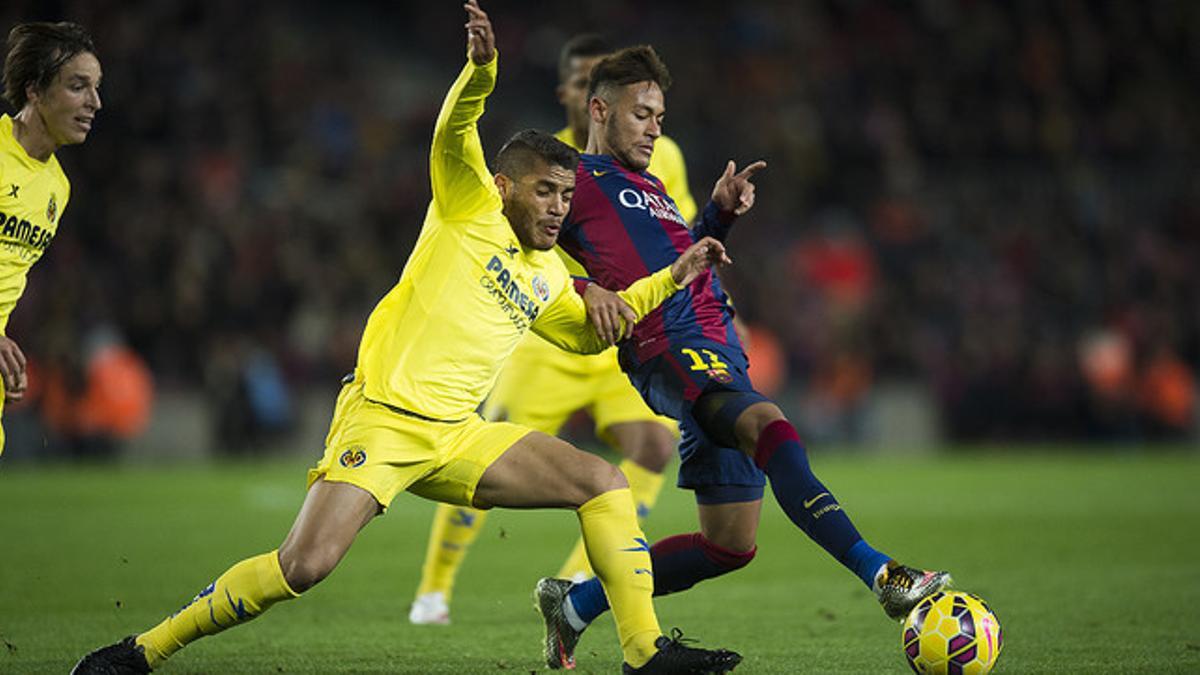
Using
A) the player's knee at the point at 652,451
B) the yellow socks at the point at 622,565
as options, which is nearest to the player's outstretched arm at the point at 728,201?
the yellow socks at the point at 622,565

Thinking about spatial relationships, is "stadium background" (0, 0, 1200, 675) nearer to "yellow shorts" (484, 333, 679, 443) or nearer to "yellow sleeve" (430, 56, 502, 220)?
"yellow shorts" (484, 333, 679, 443)

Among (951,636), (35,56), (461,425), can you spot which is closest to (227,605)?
(461,425)

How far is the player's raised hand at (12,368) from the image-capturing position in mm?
5617

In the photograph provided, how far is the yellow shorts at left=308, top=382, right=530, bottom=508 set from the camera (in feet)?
18.0

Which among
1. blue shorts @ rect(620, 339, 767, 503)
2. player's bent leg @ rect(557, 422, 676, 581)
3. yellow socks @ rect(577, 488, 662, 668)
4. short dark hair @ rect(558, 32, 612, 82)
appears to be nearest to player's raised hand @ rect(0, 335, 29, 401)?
yellow socks @ rect(577, 488, 662, 668)

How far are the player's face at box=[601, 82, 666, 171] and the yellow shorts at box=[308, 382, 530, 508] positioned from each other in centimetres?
156

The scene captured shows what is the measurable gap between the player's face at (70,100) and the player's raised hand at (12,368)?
855mm

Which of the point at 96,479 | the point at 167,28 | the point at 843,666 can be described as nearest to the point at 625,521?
the point at 843,666

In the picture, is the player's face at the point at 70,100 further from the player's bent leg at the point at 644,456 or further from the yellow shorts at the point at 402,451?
the player's bent leg at the point at 644,456

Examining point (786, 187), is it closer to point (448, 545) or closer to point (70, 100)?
point (448, 545)

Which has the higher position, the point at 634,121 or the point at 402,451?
the point at 634,121

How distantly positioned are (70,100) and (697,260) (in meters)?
2.39

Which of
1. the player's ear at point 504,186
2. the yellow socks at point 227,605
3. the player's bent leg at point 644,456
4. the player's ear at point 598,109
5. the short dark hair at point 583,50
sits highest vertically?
the short dark hair at point 583,50

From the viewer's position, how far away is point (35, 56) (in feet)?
19.6
